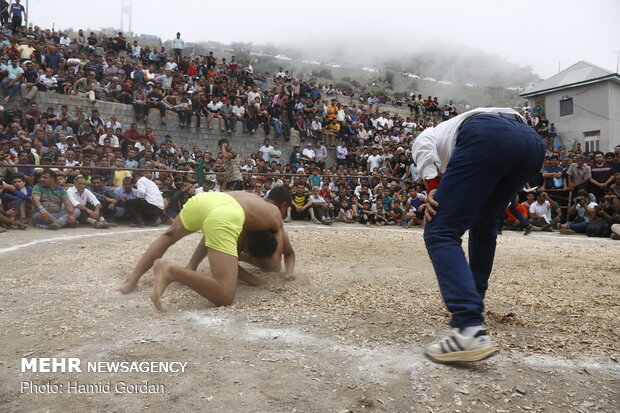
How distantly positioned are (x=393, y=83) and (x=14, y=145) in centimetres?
4004

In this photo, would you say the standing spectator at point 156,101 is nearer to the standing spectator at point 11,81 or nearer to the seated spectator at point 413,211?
the standing spectator at point 11,81

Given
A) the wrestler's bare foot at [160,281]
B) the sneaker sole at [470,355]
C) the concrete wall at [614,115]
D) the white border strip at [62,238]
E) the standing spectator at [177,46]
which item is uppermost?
the standing spectator at [177,46]

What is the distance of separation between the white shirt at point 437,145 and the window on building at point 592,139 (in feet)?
74.7

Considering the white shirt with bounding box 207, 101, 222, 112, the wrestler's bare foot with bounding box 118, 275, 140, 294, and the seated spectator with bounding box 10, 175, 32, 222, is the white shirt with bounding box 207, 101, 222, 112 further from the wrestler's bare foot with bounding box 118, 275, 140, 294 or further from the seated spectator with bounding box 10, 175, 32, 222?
the wrestler's bare foot with bounding box 118, 275, 140, 294

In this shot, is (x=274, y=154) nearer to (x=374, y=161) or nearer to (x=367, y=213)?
(x=374, y=161)

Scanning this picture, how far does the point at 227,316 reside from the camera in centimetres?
263

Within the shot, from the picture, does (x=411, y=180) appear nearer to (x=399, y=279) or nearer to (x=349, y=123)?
(x=349, y=123)

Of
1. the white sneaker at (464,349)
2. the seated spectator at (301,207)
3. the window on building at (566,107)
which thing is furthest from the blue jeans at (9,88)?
the window on building at (566,107)

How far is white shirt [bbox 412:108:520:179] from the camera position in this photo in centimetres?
216

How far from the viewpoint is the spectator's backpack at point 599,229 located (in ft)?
27.0

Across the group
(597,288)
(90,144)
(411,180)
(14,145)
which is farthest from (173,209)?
(597,288)

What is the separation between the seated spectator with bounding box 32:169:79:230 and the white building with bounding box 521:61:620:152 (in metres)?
22.0

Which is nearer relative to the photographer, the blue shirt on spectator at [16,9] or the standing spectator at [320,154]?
the blue shirt on spectator at [16,9]

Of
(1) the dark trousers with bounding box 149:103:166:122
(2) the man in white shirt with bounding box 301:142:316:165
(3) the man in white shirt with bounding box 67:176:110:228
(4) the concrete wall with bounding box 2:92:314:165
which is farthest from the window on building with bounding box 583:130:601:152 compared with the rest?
(3) the man in white shirt with bounding box 67:176:110:228
